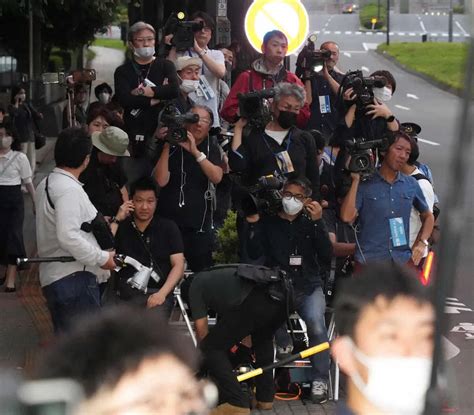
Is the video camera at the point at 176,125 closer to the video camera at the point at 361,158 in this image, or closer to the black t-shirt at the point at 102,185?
the black t-shirt at the point at 102,185

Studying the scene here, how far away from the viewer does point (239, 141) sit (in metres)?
8.52

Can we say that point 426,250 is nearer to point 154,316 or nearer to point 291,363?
point 291,363

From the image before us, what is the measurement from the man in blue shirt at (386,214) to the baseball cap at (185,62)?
82.0 inches

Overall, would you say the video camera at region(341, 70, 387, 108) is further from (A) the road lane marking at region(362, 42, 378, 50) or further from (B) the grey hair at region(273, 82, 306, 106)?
(A) the road lane marking at region(362, 42, 378, 50)

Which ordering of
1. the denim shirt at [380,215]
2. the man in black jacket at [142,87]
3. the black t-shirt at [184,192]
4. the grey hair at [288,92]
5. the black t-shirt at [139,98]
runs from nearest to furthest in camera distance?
the denim shirt at [380,215]
the grey hair at [288,92]
the black t-shirt at [184,192]
the man in black jacket at [142,87]
the black t-shirt at [139,98]

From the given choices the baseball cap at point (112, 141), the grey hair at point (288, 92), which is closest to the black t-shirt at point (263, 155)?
the grey hair at point (288, 92)

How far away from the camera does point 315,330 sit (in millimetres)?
7844

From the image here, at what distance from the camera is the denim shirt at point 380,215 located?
8.26 m

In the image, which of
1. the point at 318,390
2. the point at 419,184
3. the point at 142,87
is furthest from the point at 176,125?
the point at 318,390

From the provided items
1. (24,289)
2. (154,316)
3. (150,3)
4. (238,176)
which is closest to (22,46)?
(150,3)

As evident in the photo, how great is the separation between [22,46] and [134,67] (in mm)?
16554

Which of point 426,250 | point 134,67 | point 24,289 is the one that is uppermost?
point 134,67

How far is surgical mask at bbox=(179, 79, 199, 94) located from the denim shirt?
77.7 inches

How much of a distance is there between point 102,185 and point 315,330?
72.3 inches
